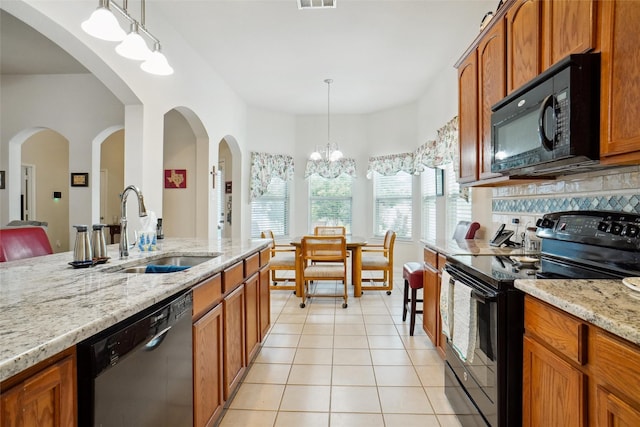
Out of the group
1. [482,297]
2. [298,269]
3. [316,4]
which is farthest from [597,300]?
[298,269]

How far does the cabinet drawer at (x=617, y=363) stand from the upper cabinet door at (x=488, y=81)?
1.55 meters

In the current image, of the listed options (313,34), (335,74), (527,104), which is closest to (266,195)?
(335,74)

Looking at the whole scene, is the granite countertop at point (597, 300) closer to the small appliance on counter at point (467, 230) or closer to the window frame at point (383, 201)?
the small appliance on counter at point (467, 230)

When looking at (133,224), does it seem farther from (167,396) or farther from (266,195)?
(266,195)

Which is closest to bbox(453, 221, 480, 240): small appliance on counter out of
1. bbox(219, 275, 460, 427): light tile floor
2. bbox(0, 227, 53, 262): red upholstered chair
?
bbox(219, 275, 460, 427): light tile floor

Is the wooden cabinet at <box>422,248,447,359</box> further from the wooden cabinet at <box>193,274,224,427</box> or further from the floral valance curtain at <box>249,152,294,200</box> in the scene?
the floral valance curtain at <box>249,152,294,200</box>

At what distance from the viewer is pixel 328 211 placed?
252 inches

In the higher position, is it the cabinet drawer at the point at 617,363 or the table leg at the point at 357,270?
the cabinet drawer at the point at 617,363

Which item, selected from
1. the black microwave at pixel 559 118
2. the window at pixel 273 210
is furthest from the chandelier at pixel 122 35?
the window at pixel 273 210

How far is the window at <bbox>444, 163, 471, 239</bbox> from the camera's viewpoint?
391 centimetres

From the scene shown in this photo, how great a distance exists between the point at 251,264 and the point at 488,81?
2.06 metres

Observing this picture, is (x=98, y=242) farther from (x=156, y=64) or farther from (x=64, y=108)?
(x=64, y=108)

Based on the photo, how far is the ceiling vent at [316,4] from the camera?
2785mm

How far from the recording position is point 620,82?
125 cm
